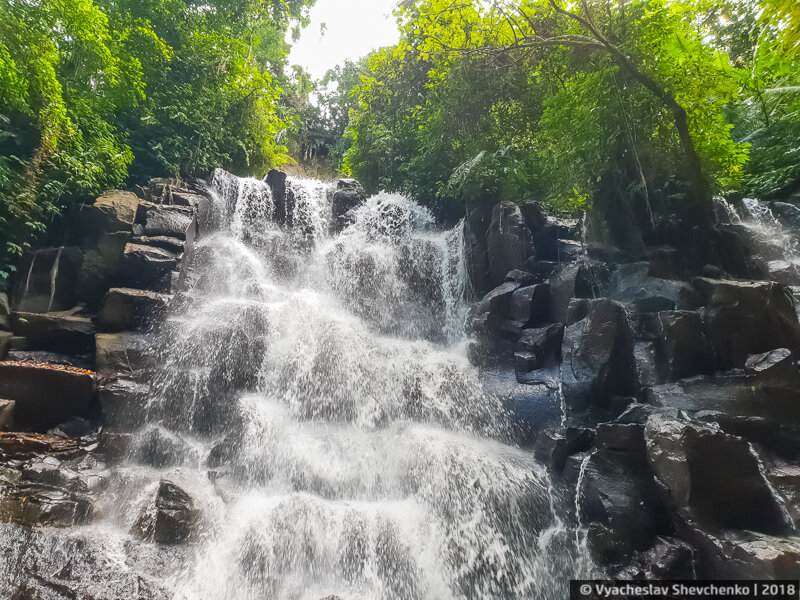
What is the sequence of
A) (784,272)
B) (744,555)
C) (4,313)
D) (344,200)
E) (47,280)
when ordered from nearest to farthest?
1. (744,555)
2. (4,313)
3. (784,272)
4. (47,280)
5. (344,200)

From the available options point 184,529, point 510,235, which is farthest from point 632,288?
point 184,529

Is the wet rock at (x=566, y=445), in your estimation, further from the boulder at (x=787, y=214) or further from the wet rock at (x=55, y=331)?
the wet rock at (x=55, y=331)

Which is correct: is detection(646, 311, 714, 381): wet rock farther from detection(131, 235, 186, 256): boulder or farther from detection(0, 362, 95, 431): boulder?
detection(131, 235, 186, 256): boulder

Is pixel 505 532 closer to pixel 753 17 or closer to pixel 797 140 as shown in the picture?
pixel 797 140

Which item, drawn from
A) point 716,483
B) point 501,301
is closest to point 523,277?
point 501,301

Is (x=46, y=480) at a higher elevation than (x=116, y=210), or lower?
lower

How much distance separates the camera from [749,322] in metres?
6.24

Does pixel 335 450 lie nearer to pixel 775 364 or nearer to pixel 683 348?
pixel 683 348

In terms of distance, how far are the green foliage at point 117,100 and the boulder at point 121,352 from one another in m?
2.65

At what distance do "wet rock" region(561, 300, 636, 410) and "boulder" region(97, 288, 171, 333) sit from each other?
830 centimetres

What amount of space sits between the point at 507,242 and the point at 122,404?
29.4 ft

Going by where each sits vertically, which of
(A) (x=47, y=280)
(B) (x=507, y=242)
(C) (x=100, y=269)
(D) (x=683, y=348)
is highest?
(B) (x=507, y=242)

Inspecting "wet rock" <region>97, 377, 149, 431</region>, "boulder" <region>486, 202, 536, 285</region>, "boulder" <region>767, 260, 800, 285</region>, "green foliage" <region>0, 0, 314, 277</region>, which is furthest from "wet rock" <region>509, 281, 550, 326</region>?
"green foliage" <region>0, 0, 314, 277</region>

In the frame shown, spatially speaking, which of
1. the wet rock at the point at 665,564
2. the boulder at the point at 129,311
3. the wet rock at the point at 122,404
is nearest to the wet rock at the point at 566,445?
the wet rock at the point at 665,564
